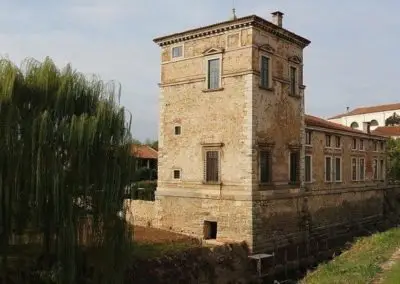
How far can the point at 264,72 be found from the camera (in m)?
22.2

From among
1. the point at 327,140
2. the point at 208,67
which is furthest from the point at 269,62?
the point at 327,140

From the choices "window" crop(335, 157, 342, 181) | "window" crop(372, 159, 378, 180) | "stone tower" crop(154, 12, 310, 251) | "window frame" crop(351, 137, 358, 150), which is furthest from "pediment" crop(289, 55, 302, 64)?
"window" crop(372, 159, 378, 180)

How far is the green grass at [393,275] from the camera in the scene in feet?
41.6

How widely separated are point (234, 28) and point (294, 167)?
310 inches

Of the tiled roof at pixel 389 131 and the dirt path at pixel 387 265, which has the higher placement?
the tiled roof at pixel 389 131

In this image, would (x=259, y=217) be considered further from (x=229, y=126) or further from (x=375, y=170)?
(x=375, y=170)

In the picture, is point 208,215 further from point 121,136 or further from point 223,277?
point 121,136

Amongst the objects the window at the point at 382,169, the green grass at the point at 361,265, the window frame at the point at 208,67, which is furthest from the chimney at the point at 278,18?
the window at the point at 382,169

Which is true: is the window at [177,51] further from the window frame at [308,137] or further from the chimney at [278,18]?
the window frame at [308,137]

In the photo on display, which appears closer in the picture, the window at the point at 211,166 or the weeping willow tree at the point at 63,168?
the weeping willow tree at the point at 63,168

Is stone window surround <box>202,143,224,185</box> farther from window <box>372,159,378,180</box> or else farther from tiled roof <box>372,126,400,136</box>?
tiled roof <box>372,126,400,136</box>

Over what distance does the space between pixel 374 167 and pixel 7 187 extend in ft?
102

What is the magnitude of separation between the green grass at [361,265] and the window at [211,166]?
20.7 feet

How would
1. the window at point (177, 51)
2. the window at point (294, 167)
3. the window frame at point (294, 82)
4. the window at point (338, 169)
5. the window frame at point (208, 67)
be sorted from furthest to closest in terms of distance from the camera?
the window at point (338, 169)
the window frame at point (294, 82)
the window at point (294, 167)
the window at point (177, 51)
the window frame at point (208, 67)
